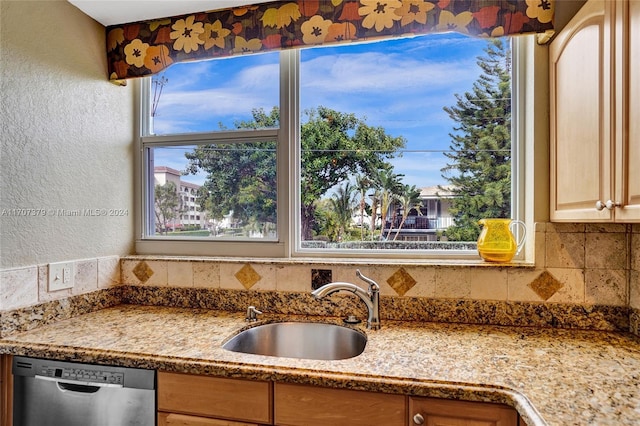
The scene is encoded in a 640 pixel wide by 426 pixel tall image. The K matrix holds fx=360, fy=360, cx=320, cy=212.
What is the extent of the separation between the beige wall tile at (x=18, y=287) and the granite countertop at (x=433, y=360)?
13 cm

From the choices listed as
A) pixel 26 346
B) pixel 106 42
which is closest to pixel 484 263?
pixel 26 346

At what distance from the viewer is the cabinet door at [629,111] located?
99 cm

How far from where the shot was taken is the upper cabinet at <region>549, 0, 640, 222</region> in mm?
1015

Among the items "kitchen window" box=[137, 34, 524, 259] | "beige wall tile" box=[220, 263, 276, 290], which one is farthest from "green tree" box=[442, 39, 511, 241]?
"beige wall tile" box=[220, 263, 276, 290]

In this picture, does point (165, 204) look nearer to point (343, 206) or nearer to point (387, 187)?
point (343, 206)

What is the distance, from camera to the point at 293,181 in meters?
1.88

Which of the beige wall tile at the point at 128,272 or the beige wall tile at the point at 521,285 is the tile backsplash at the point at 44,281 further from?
the beige wall tile at the point at 521,285

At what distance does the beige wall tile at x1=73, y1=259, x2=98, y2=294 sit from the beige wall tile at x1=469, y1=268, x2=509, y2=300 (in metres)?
1.77

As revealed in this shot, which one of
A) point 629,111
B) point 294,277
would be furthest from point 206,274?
point 629,111

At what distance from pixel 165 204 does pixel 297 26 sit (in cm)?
121

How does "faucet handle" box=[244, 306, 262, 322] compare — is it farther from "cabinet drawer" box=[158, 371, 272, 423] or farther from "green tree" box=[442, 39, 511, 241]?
"green tree" box=[442, 39, 511, 241]

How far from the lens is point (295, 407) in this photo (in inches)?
43.4

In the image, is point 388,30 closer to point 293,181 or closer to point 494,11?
point 494,11

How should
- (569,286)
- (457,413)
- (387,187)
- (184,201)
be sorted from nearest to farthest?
(457,413)
(569,286)
(387,187)
(184,201)
